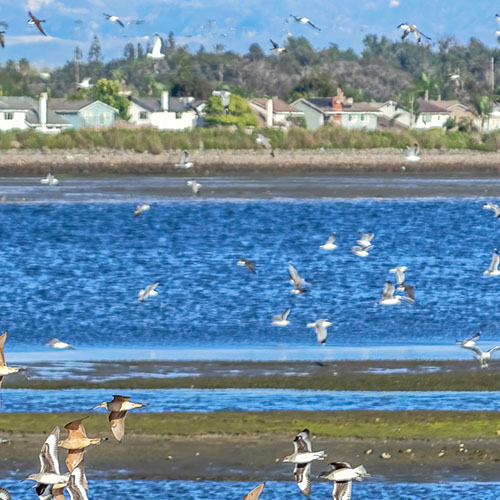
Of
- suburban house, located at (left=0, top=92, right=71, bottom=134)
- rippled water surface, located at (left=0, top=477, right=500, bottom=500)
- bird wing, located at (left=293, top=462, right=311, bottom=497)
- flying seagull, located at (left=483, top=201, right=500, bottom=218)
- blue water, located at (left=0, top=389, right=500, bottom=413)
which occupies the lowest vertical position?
rippled water surface, located at (left=0, top=477, right=500, bottom=500)

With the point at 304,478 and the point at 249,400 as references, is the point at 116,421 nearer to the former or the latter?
the point at 304,478

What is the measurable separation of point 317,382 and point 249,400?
1827mm

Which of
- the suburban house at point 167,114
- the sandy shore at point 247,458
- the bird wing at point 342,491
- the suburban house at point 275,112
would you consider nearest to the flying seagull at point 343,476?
the bird wing at point 342,491

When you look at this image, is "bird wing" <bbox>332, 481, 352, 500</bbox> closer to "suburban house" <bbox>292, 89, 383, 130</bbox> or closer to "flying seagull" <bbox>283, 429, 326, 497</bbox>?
"flying seagull" <bbox>283, 429, 326, 497</bbox>

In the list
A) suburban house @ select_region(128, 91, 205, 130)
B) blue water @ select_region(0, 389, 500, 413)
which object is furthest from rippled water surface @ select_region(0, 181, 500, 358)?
suburban house @ select_region(128, 91, 205, 130)

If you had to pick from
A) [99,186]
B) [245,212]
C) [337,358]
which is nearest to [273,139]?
[99,186]

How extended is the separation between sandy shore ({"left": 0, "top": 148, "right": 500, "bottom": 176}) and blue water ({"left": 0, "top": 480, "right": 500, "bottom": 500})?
7734 centimetres

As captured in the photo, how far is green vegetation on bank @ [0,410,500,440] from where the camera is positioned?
66.3ft

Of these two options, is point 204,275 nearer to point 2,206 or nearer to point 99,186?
point 2,206

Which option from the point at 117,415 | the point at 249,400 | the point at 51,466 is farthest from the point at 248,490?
the point at 249,400

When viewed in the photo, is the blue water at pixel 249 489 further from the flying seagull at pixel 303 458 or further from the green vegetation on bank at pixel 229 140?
the green vegetation on bank at pixel 229 140

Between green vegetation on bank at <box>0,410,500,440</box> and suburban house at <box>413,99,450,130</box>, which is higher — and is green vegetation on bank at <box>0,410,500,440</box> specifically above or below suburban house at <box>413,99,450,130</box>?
below

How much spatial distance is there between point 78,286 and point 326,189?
43.1m

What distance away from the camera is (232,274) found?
41281 mm
